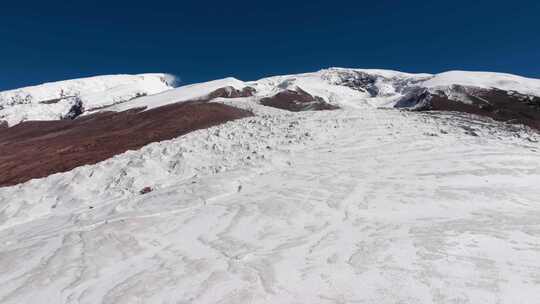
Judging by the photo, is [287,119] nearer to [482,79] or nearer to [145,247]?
[145,247]

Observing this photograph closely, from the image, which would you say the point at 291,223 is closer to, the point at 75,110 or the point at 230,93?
the point at 230,93

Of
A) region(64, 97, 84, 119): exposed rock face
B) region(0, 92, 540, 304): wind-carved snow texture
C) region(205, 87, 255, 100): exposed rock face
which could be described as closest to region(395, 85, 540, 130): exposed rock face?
region(0, 92, 540, 304): wind-carved snow texture

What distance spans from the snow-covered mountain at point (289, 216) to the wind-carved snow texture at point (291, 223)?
40 millimetres

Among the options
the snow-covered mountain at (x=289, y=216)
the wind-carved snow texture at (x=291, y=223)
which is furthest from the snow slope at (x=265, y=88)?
the wind-carved snow texture at (x=291, y=223)

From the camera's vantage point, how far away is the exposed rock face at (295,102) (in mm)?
45353

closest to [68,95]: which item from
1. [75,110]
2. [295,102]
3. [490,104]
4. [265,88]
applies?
[75,110]

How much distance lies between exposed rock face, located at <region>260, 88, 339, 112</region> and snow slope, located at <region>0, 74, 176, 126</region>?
40072mm

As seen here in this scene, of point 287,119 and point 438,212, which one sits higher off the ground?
point 287,119

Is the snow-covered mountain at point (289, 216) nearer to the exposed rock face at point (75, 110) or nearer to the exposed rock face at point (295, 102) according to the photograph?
the exposed rock face at point (295, 102)

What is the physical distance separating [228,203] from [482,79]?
39357 mm

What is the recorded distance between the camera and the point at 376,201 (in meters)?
9.66

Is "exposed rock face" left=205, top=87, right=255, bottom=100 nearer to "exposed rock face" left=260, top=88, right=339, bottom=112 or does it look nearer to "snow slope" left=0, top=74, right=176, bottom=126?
"exposed rock face" left=260, top=88, right=339, bottom=112

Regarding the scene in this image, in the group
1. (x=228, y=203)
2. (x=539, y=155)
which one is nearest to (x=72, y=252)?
(x=228, y=203)

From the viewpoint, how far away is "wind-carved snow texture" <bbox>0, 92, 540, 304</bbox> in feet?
18.3
